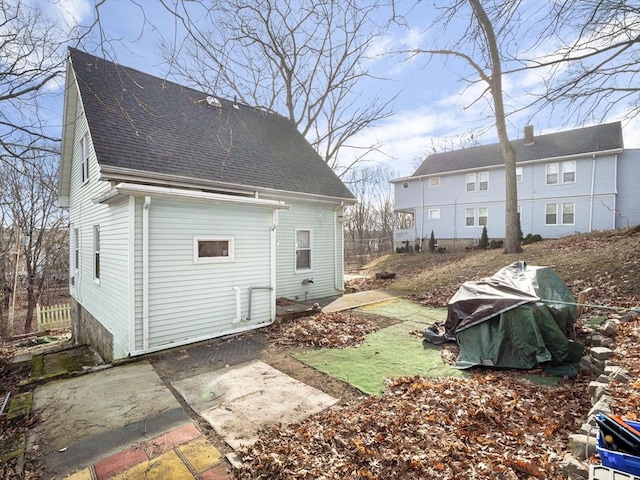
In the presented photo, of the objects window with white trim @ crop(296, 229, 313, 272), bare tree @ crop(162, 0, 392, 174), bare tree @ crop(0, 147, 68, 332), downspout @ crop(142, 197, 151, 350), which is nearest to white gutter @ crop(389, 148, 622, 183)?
bare tree @ crop(162, 0, 392, 174)

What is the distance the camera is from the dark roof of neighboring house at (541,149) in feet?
57.0

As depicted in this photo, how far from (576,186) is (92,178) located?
22616 millimetres

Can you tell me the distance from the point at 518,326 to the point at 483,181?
18.9 m

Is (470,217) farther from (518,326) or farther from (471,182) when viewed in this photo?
(518,326)

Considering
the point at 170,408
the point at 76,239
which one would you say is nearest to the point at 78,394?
the point at 170,408

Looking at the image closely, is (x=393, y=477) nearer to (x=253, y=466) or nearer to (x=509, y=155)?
(x=253, y=466)

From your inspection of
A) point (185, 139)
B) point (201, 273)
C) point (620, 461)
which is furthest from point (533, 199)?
point (620, 461)

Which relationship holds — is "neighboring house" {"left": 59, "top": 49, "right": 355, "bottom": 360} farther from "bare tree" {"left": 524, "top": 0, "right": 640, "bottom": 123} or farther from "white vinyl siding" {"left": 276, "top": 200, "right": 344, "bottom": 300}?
"bare tree" {"left": 524, "top": 0, "right": 640, "bottom": 123}

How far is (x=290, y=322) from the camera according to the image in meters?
7.41

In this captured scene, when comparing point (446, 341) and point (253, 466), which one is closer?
point (253, 466)

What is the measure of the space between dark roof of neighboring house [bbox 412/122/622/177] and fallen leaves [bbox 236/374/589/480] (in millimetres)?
19554

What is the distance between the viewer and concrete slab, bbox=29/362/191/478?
9.91 feet

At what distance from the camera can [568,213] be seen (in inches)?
706

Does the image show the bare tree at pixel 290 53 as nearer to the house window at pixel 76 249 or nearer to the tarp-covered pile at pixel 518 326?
the tarp-covered pile at pixel 518 326
